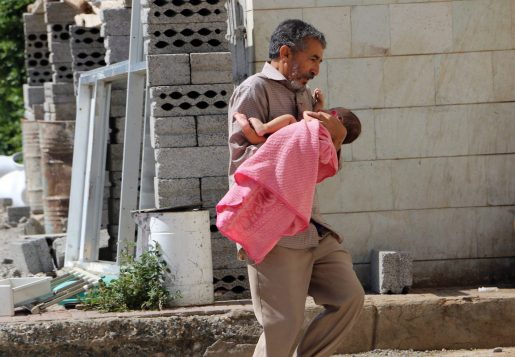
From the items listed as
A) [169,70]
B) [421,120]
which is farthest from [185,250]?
[421,120]

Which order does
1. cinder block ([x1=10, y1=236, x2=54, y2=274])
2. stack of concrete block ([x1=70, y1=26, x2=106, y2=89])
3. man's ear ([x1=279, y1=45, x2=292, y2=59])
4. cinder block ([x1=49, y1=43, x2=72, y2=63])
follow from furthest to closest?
cinder block ([x1=49, y1=43, x2=72, y2=63]) < stack of concrete block ([x1=70, y1=26, x2=106, y2=89]) < cinder block ([x1=10, y1=236, x2=54, y2=274]) < man's ear ([x1=279, y1=45, x2=292, y2=59])

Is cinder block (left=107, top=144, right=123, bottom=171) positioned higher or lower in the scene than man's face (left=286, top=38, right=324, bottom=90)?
lower

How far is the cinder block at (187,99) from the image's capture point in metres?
7.73

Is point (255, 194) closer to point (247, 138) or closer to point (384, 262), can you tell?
point (247, 138)

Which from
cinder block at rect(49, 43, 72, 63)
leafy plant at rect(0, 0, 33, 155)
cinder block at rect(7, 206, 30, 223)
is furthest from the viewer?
leafy plant at rect(0, 0, 33, 155)

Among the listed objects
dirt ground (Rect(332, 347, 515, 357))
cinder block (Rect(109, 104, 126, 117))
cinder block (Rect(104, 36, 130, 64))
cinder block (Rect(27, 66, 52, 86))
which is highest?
cinder block (Rect(27, 66, 52, 86))

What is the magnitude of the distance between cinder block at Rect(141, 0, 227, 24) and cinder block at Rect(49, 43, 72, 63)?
28.3ft

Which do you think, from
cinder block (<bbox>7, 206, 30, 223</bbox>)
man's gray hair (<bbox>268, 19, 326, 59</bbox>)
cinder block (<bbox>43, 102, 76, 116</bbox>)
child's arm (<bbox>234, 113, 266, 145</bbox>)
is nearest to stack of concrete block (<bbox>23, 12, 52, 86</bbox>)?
cinder block (<bbox>7, 206, 30, 223</bbox>)

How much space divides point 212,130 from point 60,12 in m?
8.77

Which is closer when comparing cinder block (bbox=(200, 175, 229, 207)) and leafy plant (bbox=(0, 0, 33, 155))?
cinder block (bbox=(200, 175, 229, 207))

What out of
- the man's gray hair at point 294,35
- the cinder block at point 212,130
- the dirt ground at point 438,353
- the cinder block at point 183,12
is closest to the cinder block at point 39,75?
the cinder block at point 183,12

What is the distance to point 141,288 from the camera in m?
7.32

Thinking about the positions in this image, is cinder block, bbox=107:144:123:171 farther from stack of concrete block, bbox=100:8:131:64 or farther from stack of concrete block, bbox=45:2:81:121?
stack of concrete block, bbox=45:2:81:121

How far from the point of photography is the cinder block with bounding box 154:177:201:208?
7.65 metres
